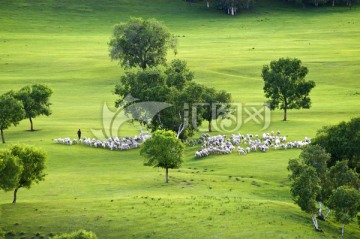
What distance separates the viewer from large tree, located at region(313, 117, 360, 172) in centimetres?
5803

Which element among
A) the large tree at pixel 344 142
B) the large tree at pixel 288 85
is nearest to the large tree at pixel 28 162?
the large tree at pixel 344 142

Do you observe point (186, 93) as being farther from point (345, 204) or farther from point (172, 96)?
point (345, 204)

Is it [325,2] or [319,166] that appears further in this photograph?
[325,2]

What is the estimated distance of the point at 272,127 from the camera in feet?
281

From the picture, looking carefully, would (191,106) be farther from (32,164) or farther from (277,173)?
(32,164)

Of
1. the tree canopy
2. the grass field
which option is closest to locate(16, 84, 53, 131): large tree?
the grass field

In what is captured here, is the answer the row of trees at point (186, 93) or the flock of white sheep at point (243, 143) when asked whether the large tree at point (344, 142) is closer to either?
the flock of white sheep at point (243, 143)

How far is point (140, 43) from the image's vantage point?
11512 centimetres

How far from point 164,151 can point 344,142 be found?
15108 millimetres

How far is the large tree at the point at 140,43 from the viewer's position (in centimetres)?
11520

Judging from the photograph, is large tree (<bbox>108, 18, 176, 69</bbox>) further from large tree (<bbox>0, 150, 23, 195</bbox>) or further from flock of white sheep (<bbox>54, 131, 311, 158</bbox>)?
large tree (<bbox>0, 150, 23, 195</bbox>)

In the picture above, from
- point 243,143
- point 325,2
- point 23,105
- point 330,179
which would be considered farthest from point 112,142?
point 325,2

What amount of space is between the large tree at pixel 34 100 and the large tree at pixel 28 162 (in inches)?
1253

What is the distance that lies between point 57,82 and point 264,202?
7213 cm
